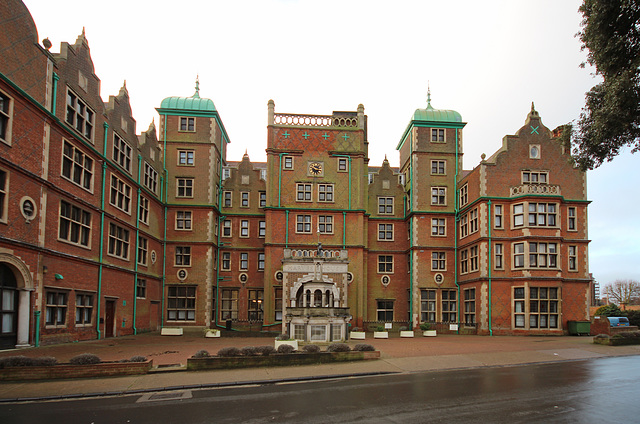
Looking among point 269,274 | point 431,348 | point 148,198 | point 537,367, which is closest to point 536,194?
point 431,348

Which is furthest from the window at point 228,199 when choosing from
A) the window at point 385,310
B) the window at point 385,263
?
the window at point 385,310

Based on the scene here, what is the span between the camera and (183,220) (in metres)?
38.4

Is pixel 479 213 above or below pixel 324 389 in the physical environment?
above

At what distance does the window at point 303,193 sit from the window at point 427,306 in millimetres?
12033

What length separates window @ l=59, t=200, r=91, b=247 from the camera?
915 inches

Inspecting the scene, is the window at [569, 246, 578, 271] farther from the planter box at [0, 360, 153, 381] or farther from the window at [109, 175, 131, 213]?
the window at [109, 175, 131, 213]

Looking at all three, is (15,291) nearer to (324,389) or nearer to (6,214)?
(6,214)

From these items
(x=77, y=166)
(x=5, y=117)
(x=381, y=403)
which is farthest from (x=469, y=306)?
(x=5, y=117)

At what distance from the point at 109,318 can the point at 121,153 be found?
33.5ft

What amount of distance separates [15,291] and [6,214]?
3391 mm

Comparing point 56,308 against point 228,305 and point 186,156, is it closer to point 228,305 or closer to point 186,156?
point 228,305

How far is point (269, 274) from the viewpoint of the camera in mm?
37281

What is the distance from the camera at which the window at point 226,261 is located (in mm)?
40406

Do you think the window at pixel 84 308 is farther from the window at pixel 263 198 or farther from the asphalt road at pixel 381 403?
the window at pixel 263 198
